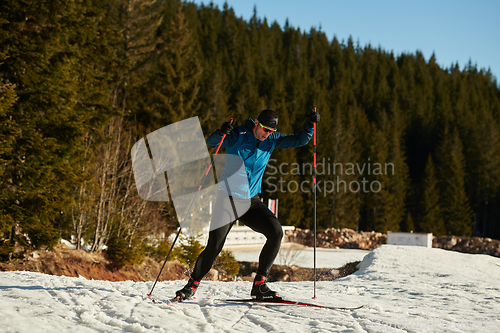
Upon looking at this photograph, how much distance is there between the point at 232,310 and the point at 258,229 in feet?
2.79

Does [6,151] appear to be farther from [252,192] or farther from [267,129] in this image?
[267,129]

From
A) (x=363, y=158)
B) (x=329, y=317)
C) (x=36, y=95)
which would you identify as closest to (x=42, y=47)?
(x=36, y=95)

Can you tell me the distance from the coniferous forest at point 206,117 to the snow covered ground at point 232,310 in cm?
503

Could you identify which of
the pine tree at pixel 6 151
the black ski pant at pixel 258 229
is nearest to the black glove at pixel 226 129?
the black ski pant at pixel 258 229

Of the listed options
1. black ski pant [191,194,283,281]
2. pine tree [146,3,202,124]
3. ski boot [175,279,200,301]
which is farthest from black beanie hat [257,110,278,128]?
pine tree [146,3,202,124]

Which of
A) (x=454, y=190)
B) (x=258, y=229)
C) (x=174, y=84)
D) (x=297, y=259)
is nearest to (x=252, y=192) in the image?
(x=258, y=229)

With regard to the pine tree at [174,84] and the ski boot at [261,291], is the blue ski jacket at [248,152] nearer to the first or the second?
the ski boot at [261,291]

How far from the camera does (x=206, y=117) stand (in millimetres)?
28484

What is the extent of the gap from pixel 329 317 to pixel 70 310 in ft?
7.89

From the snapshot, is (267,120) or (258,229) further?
(258,229)

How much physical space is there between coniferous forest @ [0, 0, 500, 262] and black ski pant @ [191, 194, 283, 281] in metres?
5.98

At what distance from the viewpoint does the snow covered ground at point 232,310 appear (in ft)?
10.5

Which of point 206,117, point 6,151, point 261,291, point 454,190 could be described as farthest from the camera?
point 454,190

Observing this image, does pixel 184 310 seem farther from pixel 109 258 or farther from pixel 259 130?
pixel 109 258
